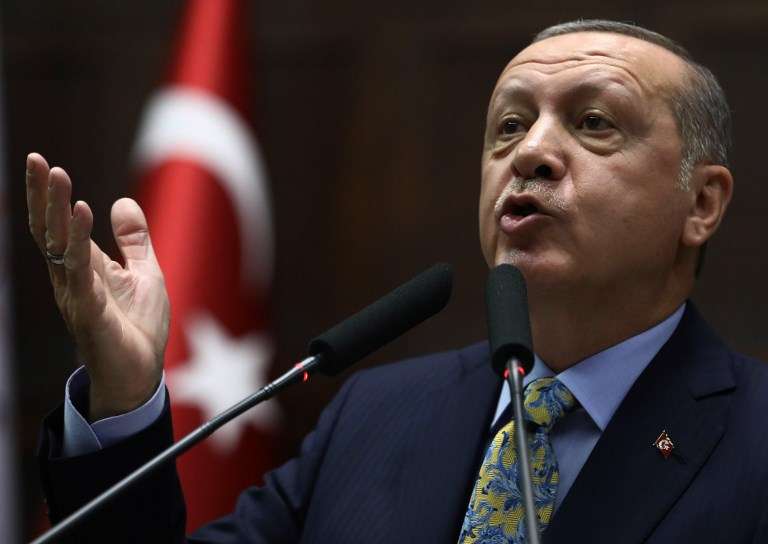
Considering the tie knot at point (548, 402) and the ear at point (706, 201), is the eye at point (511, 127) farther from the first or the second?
the tie knot at point (548, 402)

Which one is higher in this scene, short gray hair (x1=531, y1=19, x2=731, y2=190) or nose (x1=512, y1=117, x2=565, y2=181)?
short gray hair (x1=531, y1=19, x2=731, y2=190)

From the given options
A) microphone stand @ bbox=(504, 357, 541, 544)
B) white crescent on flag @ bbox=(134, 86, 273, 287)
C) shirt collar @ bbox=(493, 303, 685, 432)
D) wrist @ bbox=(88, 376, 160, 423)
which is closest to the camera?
microphone stand @ bbox=(504, 357, 541, 544)

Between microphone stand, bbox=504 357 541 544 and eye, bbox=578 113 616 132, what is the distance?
0.69 meters

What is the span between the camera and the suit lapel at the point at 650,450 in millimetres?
1755

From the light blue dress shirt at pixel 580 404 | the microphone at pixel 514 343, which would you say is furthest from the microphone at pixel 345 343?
the light blue dress shirt at pixel 580 404

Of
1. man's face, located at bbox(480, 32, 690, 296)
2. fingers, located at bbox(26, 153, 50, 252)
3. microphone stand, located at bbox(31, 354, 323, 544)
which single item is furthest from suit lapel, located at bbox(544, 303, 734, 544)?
fingers, located at bbox(26, 153, 50, 252)

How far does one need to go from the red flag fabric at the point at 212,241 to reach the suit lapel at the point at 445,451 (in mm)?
1311

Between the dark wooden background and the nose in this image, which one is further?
the dark wooden background

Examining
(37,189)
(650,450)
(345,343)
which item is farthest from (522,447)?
(37,189)

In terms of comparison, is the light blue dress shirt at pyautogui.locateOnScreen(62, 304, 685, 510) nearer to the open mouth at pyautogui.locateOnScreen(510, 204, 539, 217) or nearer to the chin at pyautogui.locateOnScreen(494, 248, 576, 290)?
the chin at pyautogui.locateOnScreen(494, 248, 576, 290)

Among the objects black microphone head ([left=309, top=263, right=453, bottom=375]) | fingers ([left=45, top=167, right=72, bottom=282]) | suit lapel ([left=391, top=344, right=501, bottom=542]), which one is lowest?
suit lapel ([left=391, top=344, right=501, bottom=542])

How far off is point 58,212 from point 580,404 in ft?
2.91

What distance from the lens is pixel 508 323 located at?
146 cm

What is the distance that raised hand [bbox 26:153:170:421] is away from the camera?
1.60 metres
